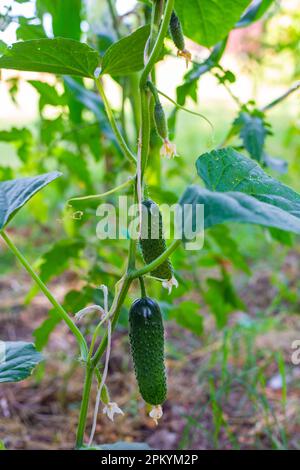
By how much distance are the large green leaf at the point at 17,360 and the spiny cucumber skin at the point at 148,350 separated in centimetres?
16

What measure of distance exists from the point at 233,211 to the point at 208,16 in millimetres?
466

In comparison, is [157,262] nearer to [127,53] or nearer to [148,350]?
[148,350]

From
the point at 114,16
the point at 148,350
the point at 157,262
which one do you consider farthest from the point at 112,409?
the point at 114,16

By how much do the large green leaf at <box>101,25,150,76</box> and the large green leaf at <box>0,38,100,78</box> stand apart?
17 millimetres

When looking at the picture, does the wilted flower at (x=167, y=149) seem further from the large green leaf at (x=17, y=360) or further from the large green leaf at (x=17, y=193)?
the large green leaf at (x=17, y=360)

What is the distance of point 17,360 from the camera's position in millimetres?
781

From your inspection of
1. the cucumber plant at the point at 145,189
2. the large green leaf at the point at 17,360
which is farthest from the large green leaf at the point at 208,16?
the large green leaf at the point at 17,360

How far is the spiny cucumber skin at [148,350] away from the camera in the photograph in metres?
0.66

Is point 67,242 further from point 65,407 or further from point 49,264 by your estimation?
point 65,407

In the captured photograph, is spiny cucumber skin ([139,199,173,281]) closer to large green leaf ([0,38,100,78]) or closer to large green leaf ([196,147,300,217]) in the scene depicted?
large green leaf ([196,147,300,217])

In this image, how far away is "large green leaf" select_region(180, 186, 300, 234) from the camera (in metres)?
0.50

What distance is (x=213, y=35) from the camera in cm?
90

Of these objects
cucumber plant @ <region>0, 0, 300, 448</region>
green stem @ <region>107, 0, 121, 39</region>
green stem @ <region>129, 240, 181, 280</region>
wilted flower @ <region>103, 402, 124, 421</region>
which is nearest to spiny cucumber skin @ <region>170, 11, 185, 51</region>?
cucumber plant @ <region>0, 0, 300, 448</region>

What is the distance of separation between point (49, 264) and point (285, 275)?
1.36 meters
